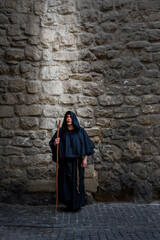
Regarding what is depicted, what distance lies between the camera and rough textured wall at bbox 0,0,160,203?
4797 millimetres

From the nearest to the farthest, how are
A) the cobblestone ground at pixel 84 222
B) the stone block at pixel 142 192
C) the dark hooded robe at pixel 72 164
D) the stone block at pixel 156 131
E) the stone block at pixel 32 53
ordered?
the cobblestone ground at pixel 84 222 < the dark hooded robe at pixel 72 164 < the stone block at pixel 142 192 < the stone block at pixel 156 131 < the stone block at pixel 32 53

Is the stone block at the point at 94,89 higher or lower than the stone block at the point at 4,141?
higher

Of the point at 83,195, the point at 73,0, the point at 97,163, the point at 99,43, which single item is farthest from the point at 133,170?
the point at 73,0

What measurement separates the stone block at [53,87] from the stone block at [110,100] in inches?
30.8

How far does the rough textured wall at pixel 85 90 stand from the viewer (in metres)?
4.80

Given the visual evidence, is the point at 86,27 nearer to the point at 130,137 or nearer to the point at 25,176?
the point at 130,137

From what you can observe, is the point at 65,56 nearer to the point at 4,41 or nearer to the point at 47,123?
the point at 4,41

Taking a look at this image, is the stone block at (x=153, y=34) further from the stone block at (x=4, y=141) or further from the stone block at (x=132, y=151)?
the stone block at (x=4, y=141)

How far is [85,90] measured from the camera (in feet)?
16.2

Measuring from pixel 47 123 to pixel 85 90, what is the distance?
928mm

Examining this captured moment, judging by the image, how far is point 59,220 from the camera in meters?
3.93

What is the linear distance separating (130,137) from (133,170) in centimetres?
59

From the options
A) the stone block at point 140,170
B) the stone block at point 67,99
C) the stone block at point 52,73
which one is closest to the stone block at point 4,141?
the stone block at point 67,99

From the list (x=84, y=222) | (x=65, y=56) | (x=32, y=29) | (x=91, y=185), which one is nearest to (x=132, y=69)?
(x=65, y=56)
